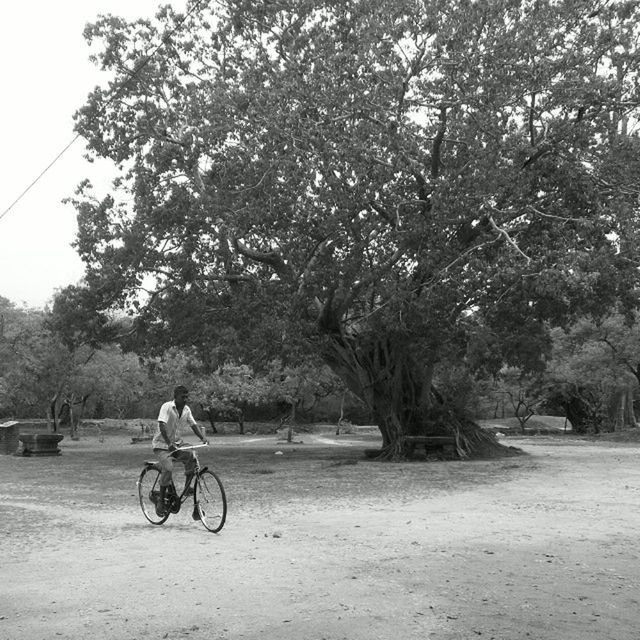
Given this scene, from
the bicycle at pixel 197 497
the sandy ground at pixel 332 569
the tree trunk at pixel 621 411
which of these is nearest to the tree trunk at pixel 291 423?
the tree trunk at pixel 621 411

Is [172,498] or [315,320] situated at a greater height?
[315,320]

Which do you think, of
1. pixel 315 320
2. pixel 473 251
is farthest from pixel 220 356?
pixel 473 251

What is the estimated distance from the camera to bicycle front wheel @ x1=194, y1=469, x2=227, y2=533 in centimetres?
860

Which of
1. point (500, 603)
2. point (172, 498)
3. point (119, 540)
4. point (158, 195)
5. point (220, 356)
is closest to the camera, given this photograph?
point (500, 603)

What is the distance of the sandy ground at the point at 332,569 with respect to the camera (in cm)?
491

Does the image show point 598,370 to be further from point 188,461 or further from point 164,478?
point 164,478

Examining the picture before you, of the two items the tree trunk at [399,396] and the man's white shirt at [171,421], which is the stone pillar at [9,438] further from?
the man's white shirt at [171,421]

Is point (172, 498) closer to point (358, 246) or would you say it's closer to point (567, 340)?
point (358, 246)

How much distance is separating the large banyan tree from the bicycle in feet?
26.6

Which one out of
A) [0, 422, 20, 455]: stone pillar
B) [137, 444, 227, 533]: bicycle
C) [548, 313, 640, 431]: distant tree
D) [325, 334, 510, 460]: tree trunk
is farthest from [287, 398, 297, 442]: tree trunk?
[137, 444, 227, 533]: bicycle

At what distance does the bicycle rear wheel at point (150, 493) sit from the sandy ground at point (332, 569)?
280 millimetres

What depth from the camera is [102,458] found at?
2334 cm

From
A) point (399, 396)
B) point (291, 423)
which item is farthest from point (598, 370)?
point (399, 396)

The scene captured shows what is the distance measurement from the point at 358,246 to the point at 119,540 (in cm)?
1201
